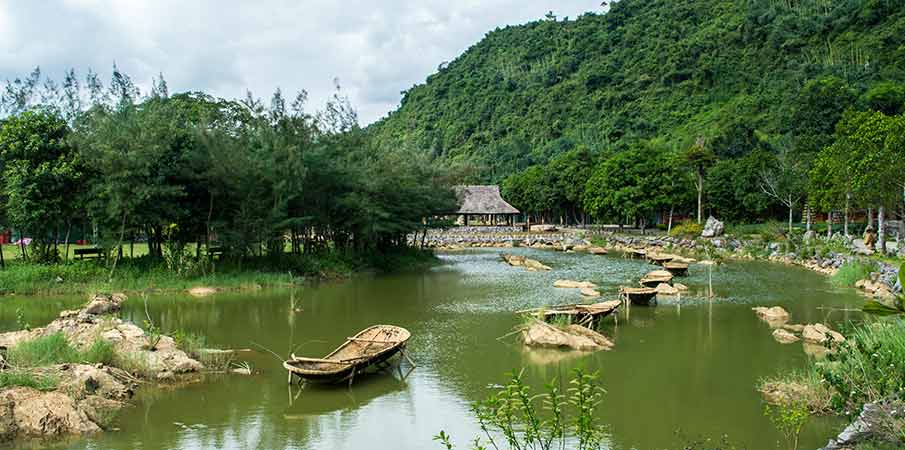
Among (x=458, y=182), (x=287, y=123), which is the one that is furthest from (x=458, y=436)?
(x=458, y=182)

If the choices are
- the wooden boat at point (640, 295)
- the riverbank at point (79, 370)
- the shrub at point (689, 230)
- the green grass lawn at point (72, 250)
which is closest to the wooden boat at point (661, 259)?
the shrub at point (689, 230)

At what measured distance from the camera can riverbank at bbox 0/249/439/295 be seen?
2170 centimetres

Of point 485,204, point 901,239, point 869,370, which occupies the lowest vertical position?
point 869,370

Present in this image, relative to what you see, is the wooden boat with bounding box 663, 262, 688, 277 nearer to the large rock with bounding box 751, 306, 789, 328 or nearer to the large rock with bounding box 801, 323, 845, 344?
the large rock with bounding box 751, 306, 789, 328

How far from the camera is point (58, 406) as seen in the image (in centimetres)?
940

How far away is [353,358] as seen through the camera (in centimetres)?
1185

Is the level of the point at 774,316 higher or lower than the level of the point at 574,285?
lower

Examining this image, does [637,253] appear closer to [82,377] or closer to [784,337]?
[784,337]

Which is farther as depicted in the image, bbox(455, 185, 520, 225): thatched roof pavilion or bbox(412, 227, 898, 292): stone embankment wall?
bbox(455, 185, 520, 225): thatched roof pavilion

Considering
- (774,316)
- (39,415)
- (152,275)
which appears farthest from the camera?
(152,275)

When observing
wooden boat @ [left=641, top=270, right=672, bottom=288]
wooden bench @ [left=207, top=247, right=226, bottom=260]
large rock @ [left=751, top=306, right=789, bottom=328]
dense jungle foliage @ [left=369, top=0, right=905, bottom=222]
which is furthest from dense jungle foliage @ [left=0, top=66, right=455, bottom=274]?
large rock @ [left=751, top=306, right=789, bottom=328]

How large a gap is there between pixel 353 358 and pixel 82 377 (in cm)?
418

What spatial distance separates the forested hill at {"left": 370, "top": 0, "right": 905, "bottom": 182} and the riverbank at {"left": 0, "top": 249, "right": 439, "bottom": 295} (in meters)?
10.1

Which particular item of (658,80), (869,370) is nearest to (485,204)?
(658,80)
